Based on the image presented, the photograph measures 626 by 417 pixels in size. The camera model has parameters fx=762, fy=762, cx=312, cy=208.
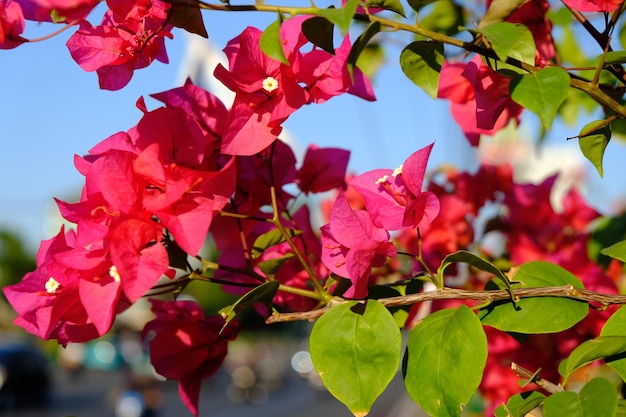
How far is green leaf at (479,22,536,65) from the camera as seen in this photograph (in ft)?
1.50

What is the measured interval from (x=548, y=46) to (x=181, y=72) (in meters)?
27.5

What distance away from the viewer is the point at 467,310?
0.52m

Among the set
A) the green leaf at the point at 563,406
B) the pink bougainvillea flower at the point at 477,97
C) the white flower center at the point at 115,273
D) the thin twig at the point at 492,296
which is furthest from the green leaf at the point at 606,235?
the white flower center at the point at 115,273

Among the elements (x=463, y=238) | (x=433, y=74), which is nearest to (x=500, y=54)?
(x=433, y=74)

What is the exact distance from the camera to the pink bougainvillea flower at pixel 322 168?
0.76 meters

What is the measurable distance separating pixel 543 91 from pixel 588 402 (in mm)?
187

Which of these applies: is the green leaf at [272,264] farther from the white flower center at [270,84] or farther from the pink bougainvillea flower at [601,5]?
the pink bougainvillea flower at [601,5]

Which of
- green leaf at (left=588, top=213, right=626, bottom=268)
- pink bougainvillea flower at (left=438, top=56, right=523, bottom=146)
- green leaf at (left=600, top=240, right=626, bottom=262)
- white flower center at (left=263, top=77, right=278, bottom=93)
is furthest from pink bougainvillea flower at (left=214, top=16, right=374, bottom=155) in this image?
green leaf at (left=588, top=213, right=626, bottom=268)

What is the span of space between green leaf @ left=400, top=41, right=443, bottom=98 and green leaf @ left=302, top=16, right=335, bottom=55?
7cm

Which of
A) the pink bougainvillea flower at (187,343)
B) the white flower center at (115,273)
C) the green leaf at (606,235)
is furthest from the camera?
the green leaf at (606,235)

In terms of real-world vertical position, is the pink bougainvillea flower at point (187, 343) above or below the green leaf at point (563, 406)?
below

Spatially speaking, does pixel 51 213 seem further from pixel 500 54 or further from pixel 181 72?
pixel 500 54

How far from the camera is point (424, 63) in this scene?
21.7 inches

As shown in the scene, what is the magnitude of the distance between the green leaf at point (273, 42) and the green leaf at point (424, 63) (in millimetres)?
113
